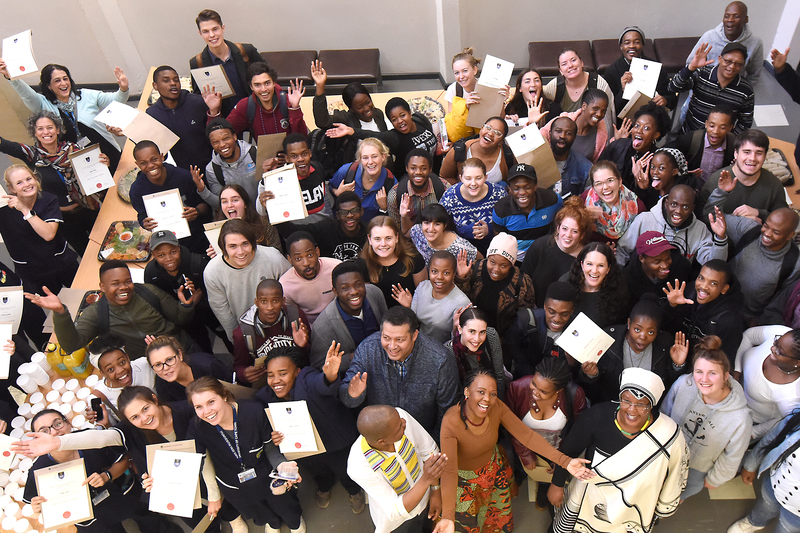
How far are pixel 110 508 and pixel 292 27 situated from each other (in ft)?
18.5

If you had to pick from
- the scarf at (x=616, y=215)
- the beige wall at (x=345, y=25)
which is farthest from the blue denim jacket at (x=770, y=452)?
the beige wall at (x=345, y=25)

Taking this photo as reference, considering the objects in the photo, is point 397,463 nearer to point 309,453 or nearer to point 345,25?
point 309,453

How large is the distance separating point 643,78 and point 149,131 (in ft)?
12.5

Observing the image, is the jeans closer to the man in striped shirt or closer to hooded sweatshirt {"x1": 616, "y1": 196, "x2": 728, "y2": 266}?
hooded sweatshirt {"x1": 616, "y1": 196, "x2": 728, "y2": 266}

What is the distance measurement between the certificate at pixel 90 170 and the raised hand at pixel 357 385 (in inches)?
107

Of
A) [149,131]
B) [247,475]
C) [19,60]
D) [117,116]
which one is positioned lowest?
[247,475]

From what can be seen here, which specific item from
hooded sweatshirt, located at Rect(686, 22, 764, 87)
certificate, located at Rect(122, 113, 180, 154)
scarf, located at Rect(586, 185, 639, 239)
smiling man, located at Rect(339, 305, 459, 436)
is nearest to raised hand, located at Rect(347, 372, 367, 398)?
smiling man, located at Rect(339, 305, 459, 436)

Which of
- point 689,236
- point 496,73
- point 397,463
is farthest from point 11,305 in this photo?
point 689,236

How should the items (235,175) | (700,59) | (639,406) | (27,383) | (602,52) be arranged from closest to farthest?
1. (639,406)
2. (27,383)
3. (235,175)
4. (700,59)
5. (602,52)

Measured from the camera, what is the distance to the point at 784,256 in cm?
326

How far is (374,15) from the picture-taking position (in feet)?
22.0

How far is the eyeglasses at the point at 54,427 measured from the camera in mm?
2801

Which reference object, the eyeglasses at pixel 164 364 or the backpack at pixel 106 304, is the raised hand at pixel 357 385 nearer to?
the eyeglasses at pixel 164 364

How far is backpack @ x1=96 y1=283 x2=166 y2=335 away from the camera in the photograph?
3396 millimetres
